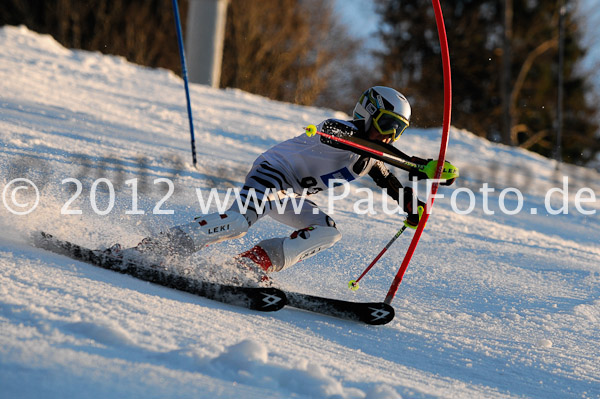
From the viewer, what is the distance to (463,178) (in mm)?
10094

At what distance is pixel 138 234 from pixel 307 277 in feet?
4.14

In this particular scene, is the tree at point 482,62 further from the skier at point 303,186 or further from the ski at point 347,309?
the ski at point 347,309

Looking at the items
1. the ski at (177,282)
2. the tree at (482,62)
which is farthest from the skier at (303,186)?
the tree at (482,62)

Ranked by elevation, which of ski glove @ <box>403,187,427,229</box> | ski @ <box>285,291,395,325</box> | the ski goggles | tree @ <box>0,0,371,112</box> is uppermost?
tree @ <box>0,0,371,112</box>

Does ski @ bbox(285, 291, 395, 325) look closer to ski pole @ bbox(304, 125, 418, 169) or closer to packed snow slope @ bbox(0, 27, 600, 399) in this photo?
packed snow slope @ bbox(0, 27, 600, 399)

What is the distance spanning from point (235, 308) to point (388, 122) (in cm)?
138

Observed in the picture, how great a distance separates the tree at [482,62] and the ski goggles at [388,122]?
67.0 feet

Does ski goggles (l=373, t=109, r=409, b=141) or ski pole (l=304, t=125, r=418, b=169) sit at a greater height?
ski goggles (l=373, t=109, r=409, b=141)

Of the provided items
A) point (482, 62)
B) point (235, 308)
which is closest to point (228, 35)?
point (482, 62)

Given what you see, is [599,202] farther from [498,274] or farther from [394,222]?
[498,274]

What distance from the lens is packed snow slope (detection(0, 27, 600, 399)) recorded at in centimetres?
232

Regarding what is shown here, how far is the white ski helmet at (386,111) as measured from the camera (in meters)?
3.69

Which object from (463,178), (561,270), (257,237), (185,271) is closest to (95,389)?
(185,271)

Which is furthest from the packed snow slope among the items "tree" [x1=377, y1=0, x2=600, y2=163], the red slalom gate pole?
"tree" [x1=377, y1=0, x2=600, y2=163]
